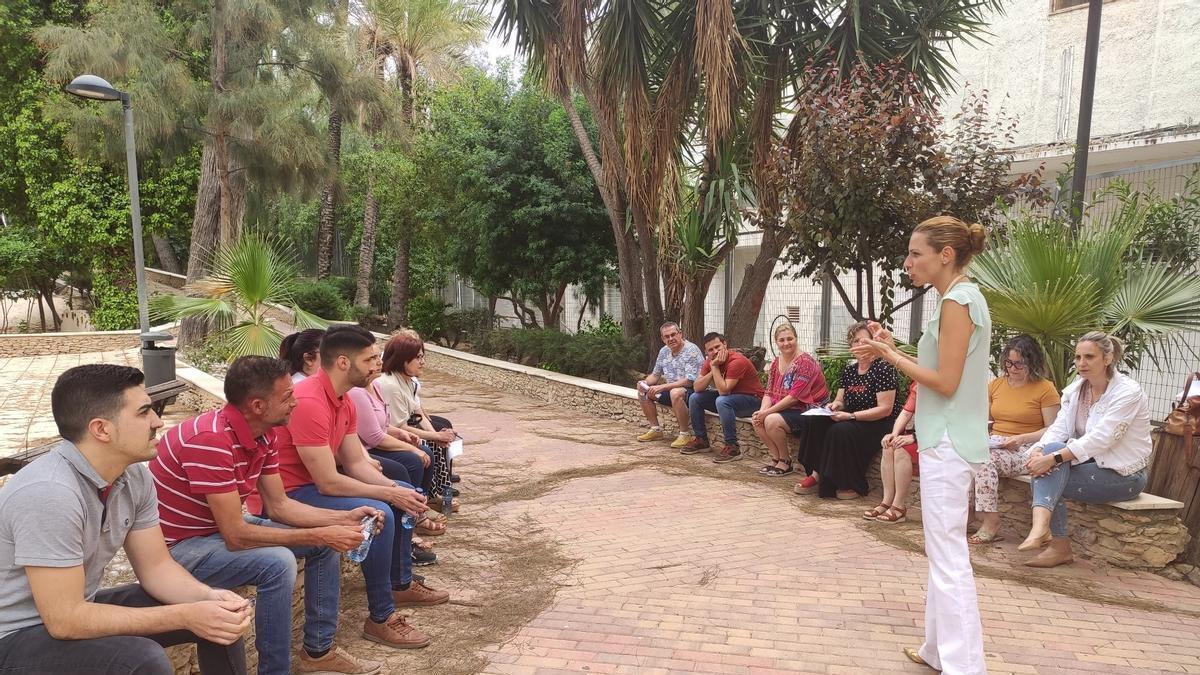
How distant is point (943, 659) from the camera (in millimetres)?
3260

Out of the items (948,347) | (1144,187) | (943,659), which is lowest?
(943,659)

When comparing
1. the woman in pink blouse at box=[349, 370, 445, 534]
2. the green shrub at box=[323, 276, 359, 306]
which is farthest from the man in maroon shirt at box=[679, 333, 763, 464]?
the green shrub at box=[323, 276, 359, 306]

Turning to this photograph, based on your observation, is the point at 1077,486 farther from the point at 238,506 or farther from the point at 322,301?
the point at 322,301

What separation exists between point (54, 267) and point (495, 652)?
2080cm

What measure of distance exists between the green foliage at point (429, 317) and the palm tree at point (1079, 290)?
15247 millimetres

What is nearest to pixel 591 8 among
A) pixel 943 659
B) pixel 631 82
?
→ pixel 631 82

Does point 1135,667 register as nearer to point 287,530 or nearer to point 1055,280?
point 1055,280

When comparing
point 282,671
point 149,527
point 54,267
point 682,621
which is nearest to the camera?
point 149,527

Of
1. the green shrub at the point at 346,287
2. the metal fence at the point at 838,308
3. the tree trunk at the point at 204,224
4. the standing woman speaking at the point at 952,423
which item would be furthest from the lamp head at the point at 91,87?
the green shrub at the point at 346,287

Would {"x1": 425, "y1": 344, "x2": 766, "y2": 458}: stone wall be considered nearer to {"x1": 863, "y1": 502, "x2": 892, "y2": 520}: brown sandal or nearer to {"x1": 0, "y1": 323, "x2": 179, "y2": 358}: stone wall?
{"x1": 863, "y1": 502, "x2": 892, "y2": 520}: brown sandal

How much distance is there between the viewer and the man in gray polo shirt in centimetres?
219

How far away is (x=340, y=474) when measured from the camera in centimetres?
395

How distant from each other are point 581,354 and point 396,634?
8644 mm

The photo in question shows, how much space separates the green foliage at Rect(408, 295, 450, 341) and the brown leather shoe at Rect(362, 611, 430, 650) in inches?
630
